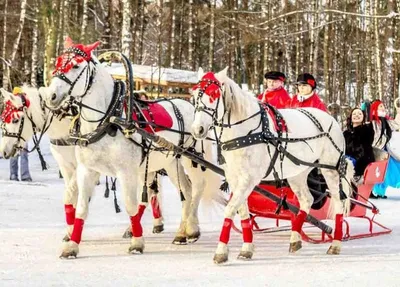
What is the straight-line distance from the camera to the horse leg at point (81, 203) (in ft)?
20.0

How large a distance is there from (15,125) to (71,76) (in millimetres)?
1334

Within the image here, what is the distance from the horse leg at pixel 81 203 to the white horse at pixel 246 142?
4.28 ft

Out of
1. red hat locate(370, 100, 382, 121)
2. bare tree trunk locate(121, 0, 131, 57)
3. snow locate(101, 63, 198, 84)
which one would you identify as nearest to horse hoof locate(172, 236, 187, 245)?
red hat locate(370, 100, 382, 121)

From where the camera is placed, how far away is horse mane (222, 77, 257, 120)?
5789mm

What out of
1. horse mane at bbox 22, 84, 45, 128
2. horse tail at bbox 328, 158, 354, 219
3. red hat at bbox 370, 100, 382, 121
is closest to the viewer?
horse mane at bbox 22, 84, 45, 128

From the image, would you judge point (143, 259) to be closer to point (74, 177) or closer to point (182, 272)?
point (182, 272)

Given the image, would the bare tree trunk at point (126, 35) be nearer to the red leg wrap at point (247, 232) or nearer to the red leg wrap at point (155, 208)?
the red leg wrap at point (155, 208)

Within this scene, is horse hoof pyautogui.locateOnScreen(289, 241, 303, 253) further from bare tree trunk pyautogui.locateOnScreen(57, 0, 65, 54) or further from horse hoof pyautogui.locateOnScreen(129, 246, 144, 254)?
bare tree trunk pyautogui.locateOnScreen(57, 0, 65, 54)

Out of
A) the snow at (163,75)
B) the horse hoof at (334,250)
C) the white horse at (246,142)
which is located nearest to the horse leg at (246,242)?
the white horse at (246,142)

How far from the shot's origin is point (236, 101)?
5852 millimetres

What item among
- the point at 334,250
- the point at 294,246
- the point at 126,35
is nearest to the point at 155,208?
the point at 294,246

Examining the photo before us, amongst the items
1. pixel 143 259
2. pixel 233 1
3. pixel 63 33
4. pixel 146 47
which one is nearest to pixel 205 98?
pixel 143 259

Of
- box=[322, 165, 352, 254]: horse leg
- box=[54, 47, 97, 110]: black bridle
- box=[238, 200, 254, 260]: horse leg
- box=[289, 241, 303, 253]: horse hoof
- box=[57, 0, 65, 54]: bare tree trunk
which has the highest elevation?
box=[57, 0, 65, 54]: bare tree trunk

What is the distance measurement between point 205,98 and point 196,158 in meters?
1.23
